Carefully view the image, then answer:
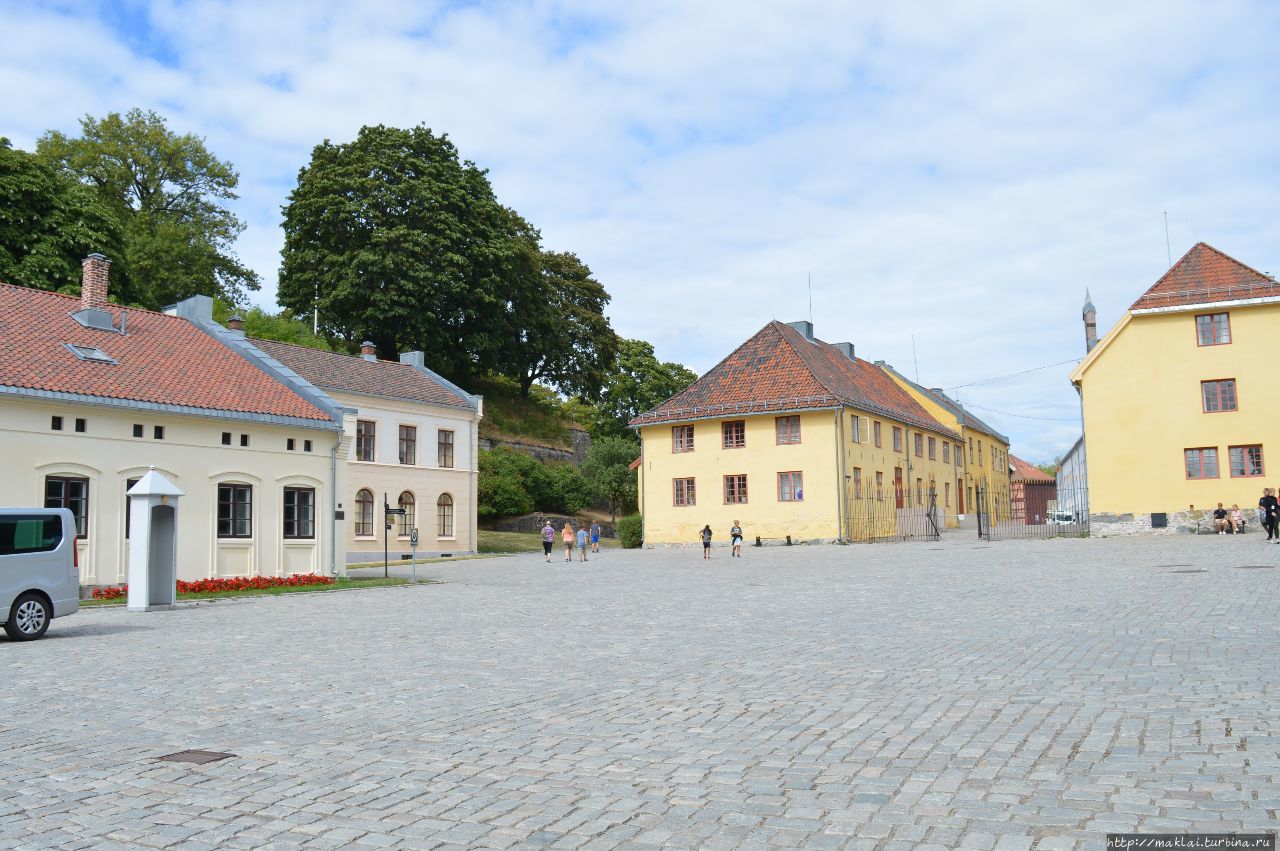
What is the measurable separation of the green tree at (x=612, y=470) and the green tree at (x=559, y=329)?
7.33 meters

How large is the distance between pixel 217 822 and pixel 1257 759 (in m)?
5.92

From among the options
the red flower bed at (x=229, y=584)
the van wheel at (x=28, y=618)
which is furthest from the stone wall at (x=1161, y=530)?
the van wheel at (x=28, y=618)

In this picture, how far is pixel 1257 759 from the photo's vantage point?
234 inches

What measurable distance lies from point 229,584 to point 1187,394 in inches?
1273

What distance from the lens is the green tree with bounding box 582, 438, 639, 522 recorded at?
58.1 m

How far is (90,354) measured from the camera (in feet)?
84.6

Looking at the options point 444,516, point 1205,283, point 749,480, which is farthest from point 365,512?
point 1205,283

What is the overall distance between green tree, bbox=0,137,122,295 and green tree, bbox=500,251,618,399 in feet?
80.1

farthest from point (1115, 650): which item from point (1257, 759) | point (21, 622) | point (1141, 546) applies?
point (1141, 546)

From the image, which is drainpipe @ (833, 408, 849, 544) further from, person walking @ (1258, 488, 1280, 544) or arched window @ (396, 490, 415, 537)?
arched window @ (396, 490, 415, 537)

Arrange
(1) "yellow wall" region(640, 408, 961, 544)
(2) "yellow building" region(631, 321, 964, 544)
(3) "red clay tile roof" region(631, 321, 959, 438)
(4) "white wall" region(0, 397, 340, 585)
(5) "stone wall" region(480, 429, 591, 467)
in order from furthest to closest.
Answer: (5) "stone wall" region(480, 429, 591, 467) → (3) "red clay tile roof" region(631, 321, 959, 438) → (2) "yellow building" region(631, 321, 964, 544) → (1) "yellow wall" region(640, 408, 961, 544) → (4) "white wall" region(0, 397, 340, 585)

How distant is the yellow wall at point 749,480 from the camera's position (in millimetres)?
41750

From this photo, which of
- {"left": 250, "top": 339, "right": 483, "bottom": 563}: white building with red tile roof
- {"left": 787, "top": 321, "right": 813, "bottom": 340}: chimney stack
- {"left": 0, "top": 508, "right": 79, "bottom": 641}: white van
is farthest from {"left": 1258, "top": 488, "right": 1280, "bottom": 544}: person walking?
{"left": 250, "top": 339, "right": 483, "bottom": 563}: white building with red tile roof

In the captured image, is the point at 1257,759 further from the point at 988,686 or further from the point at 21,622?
the point at 21,622
